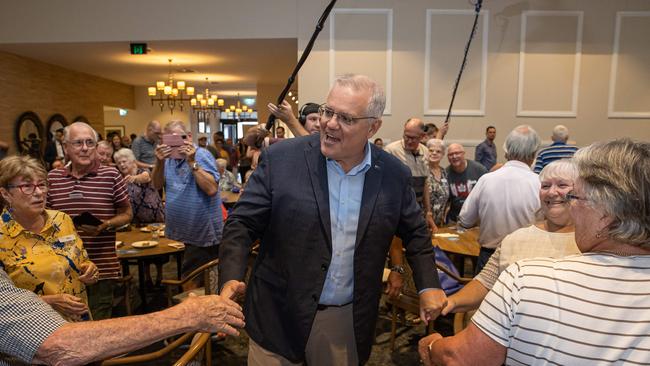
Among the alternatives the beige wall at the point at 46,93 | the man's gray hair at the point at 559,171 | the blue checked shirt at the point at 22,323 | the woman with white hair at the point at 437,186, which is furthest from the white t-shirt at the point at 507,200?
the beige wall at the point at 46,93

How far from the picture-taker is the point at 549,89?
723 centimetres

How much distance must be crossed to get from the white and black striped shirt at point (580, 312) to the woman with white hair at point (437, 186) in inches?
133

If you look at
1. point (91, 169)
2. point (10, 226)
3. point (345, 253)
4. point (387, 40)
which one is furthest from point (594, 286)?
point (387, 40)

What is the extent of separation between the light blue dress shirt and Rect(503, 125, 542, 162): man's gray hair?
1593mm

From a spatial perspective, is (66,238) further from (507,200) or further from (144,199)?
(507,200)

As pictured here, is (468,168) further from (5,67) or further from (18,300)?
(5,67)

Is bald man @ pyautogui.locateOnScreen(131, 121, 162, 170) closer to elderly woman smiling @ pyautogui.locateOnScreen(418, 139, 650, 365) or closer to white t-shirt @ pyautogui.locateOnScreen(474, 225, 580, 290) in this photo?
white t-shirt @ pyautogui.locateOnScreen(474, 225, 580, 290)

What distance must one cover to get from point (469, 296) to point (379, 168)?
632 mm

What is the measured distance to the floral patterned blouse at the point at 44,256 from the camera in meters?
1.93

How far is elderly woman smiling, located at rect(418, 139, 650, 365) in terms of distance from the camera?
958mm

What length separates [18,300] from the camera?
3.61 feet

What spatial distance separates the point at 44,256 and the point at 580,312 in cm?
213

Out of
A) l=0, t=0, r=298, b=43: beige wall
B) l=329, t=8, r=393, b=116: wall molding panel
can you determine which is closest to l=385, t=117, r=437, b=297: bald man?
l=329, t=8, r=393, b=116: wall molding panel

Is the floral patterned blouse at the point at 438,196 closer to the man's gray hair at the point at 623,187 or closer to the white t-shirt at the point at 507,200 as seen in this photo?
the white t-shirt at the point at 507,200
